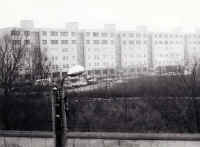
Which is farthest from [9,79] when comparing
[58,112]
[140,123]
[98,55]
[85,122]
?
[98,55]

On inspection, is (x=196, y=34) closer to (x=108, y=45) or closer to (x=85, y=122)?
(x=108, y=45)

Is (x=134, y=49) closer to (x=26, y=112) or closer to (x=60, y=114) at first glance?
(x=26, y=112)

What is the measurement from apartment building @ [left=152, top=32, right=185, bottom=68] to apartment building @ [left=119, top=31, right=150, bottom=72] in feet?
6.04

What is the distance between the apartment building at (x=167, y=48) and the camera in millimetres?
52594

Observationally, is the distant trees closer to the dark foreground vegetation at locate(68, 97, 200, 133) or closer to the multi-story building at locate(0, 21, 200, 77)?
the multi-story building at locate(0, 21, 200, 77)

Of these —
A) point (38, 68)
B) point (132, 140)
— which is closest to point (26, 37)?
point (38, 68)

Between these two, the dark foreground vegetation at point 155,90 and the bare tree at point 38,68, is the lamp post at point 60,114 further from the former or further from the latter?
the bare tree at point 38,68

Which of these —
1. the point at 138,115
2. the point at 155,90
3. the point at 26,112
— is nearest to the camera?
the point at 138,115

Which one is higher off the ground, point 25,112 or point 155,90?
point 155,90

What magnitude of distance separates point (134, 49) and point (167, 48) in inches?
281

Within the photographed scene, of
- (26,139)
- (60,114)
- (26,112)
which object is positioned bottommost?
(26,112)

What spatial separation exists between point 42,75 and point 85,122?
10.1 meters

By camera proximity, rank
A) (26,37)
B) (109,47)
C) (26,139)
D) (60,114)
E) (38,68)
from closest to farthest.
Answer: (60,114), (26,139), (38,68), (26,37), (109,47)

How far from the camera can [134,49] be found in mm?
49875
